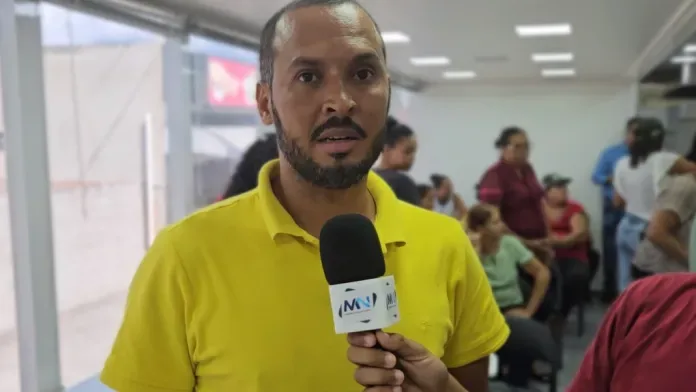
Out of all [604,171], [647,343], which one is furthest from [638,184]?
[647,343]

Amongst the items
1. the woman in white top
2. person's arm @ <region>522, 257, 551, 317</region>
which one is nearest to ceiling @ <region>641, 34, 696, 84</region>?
the woman in white top

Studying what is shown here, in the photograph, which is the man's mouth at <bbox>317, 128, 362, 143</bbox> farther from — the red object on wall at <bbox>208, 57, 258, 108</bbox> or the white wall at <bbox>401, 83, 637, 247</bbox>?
the white wall at <bbox>401, 83, 637, 247</bbox>

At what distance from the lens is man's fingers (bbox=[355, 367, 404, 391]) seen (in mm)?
673

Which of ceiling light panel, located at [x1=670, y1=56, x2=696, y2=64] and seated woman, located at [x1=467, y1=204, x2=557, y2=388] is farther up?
ceiling light panel, located at [x1=670, y1=56, x2=696, y2=64]

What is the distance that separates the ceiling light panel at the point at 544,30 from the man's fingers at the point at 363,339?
355 cm

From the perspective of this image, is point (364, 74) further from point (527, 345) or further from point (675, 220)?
point (675, 220)

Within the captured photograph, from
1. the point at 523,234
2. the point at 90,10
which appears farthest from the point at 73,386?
the point at 523,234

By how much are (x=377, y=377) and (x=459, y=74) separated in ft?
20.8

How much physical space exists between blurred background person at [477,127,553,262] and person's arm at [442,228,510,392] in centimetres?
301

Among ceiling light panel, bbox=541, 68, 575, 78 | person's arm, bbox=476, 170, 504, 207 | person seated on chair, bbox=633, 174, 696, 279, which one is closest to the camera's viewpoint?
person seated on chair, bbox=633, 174, 696, 279

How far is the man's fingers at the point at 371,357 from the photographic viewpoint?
67 cm

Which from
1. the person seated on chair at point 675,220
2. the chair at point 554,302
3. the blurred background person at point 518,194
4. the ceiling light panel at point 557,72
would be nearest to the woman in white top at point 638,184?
the chair at point 554,302

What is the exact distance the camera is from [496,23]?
12.3 ft

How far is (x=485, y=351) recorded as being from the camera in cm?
98
